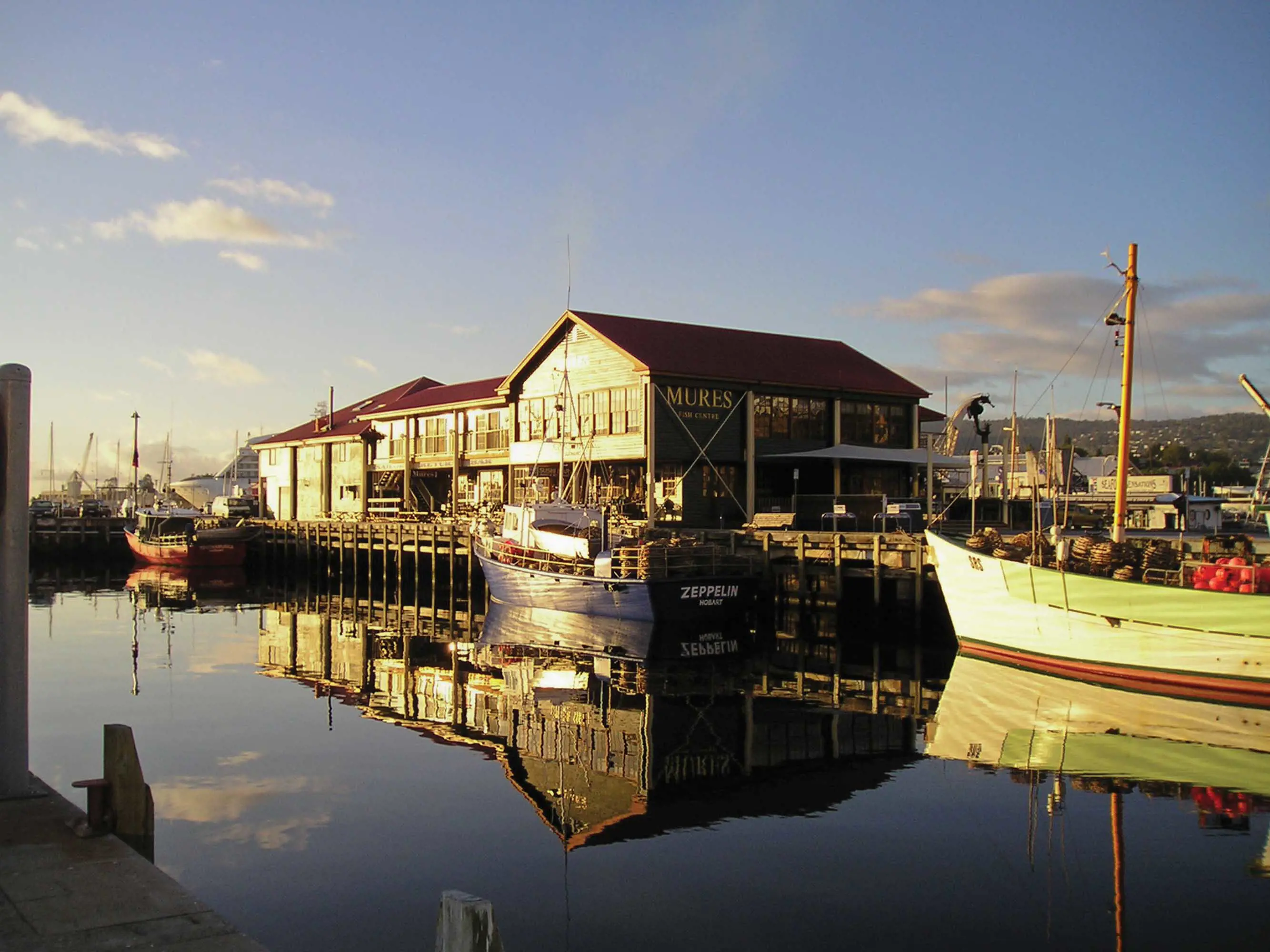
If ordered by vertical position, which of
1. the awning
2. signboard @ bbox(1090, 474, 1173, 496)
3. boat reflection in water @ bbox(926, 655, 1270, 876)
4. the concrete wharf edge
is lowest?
boat reflection in water @ bbox(926, 655, 1270, 876)

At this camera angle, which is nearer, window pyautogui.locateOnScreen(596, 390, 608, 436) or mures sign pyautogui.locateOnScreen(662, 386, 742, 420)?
mures sign pyautogui.locateOnScreen(662, 386, 742, 420)

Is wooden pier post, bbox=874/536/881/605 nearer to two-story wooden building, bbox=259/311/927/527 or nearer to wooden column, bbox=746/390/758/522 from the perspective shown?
two-story wooden building, bbox=259/311/927/527

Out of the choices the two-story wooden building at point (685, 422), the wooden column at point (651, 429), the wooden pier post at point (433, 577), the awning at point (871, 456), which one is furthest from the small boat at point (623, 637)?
the awning at point (871, 456)

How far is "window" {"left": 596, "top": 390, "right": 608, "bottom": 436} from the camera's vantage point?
139 feet

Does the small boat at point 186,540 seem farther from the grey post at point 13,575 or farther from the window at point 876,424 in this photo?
the grey post at point 13,575

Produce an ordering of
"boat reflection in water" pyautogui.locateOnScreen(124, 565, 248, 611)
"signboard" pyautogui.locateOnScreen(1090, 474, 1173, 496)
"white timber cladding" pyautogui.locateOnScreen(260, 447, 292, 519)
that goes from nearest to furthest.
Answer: "boat reflection in water" pyautogui.locateOnScreen(124, 565, 248, 611), "white timber cladding" pyautogui.locateOnScreen(260, 447, 292, 519), "signboard" pyautogui.locateOnScreen(1090, 474, 1173, 496)

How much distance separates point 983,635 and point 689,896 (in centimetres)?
1644

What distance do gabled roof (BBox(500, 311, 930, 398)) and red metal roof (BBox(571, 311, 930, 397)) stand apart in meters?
0.04

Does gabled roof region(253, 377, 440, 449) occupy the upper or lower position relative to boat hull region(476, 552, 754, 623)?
upper

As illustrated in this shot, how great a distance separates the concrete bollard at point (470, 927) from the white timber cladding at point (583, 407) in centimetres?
3404

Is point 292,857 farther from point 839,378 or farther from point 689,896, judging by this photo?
point 839,378

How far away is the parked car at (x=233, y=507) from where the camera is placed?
75062 millimetres

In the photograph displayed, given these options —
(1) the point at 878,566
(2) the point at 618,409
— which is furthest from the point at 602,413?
(1) the point at 878,566

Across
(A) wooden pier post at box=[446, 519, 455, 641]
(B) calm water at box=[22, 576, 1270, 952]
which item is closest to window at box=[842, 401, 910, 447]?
(A) wooden pier post at box=[446, 519, 455, 641]
